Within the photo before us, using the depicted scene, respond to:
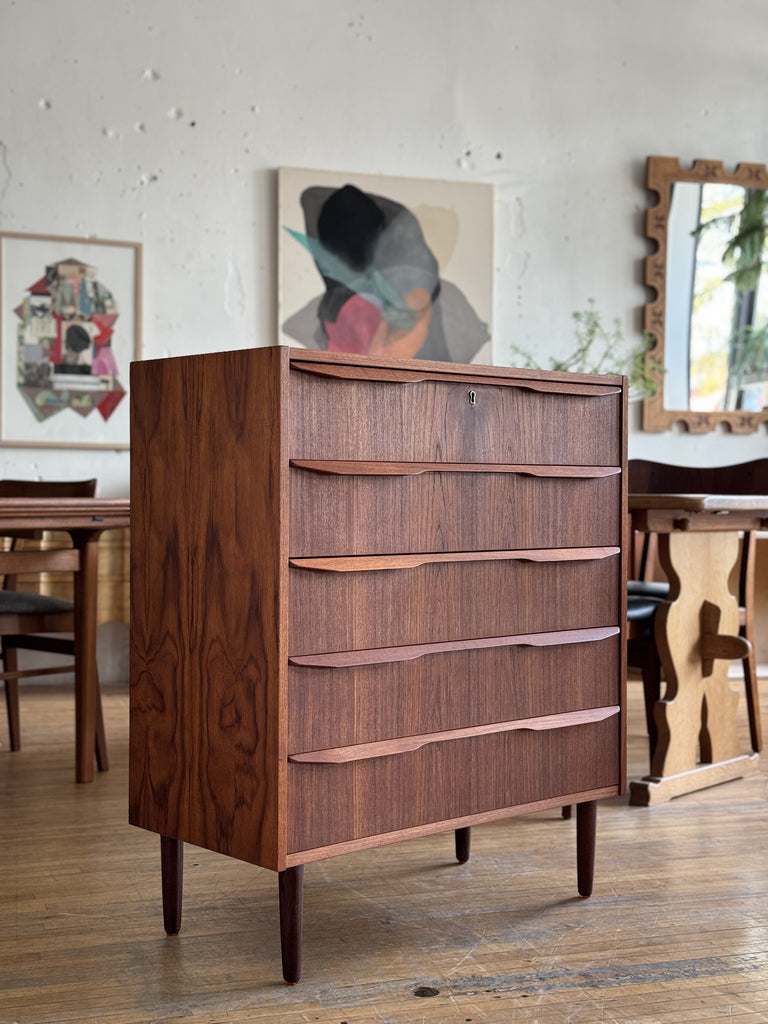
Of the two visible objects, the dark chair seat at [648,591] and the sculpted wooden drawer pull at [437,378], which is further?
the dark chair seat at [648,591]

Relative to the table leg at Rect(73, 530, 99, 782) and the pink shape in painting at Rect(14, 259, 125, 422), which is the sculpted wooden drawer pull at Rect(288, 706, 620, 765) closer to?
the table leg at Rect(73, 530, 99, 782)

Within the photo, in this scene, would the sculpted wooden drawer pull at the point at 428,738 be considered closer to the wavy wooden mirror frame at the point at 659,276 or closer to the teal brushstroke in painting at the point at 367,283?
the teal brushstroke in painting at the point at 367,283

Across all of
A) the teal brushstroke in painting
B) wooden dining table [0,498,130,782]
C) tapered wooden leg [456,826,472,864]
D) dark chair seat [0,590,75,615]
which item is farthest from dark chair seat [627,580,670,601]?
the teal brushstroke in painting

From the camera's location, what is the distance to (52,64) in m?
4.83

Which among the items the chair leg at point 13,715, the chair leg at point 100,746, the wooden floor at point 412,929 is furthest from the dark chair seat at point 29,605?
the wooden floor at point 412,929

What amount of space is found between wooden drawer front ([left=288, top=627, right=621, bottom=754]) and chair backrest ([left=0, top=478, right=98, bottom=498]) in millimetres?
2083

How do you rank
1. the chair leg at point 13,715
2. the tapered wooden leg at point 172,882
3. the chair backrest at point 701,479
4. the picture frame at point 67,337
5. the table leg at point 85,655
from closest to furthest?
the tapered wooden leg at point 172,882 → the table leg at point 85,655 → the chair leg at point 13,715 → the chair backrest at point 701,479 → the picture frame at point 67,337

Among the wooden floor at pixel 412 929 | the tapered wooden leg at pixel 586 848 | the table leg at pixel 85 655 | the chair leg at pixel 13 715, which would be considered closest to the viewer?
the wooden floor at pixel 412 929

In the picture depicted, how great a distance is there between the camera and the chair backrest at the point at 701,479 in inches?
145

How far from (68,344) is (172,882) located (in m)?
3.30

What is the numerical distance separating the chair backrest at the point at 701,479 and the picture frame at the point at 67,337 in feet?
7.17

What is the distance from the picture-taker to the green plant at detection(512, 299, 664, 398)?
5.41 metres

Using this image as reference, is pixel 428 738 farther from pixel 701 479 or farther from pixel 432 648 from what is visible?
pixel 701 479

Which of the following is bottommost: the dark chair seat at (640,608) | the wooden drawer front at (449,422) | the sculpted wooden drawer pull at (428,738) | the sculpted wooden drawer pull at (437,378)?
the sculpted wooden drawer pull at (428,738)
